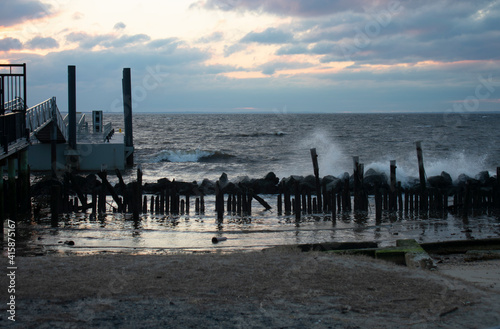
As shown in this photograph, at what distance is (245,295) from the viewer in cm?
701

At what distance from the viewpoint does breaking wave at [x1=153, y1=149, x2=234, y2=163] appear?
45.9 meters

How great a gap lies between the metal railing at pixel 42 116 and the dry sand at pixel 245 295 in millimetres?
10855

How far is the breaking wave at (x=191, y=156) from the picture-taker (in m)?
45.9

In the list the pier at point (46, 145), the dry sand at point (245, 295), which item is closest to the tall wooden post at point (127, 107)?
the pier at point (46, 145)

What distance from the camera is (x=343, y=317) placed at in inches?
242

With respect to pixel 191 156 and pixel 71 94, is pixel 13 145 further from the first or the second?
pixel 191 156

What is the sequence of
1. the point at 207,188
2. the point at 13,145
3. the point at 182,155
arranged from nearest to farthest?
the point at 13,145 → the point at 207,188 → the point at 182,155

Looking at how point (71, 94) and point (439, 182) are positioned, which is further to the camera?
point (71, 94)

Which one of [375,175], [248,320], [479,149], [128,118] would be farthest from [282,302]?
[479,149]

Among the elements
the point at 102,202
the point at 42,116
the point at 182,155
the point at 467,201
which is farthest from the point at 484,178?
the point at 182,155

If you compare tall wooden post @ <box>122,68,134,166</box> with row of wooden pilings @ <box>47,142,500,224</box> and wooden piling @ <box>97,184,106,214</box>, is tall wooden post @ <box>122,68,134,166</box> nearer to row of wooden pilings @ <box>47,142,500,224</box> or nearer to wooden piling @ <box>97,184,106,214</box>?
row of wooden pilings @ <box>47,142,500,224</box>

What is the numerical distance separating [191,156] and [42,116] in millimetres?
25031

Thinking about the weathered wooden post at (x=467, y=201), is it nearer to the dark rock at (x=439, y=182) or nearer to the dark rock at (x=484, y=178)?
the dark rock at (x=484, y=178)

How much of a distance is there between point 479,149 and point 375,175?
115 ft
